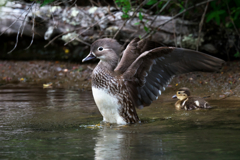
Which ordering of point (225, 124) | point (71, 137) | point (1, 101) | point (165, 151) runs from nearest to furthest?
point (165, 151) < point (71, 137) < point (225, 124) < point (1, 101)

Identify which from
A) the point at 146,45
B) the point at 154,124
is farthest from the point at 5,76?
the point at 154,124

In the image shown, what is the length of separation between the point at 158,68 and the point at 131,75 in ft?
1.35

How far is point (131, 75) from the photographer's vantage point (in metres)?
5.41

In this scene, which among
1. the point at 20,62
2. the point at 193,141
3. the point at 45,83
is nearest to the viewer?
the point at 193,141

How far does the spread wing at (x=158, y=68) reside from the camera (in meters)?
5.02

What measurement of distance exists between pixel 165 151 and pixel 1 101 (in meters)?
4.45

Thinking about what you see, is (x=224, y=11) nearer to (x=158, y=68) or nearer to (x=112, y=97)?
(x=158, y=68)

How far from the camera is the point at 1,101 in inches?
283

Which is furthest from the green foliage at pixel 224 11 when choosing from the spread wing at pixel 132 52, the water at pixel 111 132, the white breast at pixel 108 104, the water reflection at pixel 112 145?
the water reflection at pixel 112 145

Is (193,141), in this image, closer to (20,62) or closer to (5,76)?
(5,76)

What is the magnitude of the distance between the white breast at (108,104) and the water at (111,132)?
0.60ft

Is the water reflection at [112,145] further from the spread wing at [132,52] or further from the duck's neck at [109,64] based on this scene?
the spread wing at [132,52]

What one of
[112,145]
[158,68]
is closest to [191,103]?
[158,68]

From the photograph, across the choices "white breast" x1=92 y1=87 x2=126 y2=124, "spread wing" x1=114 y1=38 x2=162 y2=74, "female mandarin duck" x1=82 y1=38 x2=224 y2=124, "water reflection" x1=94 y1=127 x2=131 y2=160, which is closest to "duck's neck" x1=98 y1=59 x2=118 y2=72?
"female mandarin duck" x1=82 y1=38 x2=224 y2=124
